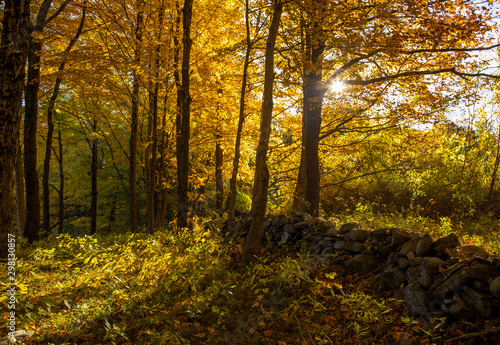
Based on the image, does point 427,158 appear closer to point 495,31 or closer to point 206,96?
point 495,31

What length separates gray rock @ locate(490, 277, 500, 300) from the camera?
9.99ft

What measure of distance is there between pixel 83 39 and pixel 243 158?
26.5ft

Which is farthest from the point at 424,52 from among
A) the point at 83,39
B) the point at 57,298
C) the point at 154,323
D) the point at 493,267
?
the point at 83,39

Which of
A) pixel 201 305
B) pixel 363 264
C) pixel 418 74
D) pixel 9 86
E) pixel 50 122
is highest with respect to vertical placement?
pixel 418 74

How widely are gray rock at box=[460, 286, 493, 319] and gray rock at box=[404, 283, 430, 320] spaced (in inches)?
16.2

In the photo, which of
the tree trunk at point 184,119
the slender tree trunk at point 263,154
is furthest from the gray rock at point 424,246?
the tree trunk at point 184,119

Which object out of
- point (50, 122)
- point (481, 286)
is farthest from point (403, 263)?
point (50, 122)

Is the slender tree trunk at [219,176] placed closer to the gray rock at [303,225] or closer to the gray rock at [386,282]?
the gray rock at [303,225]

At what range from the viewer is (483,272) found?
326 centimetres

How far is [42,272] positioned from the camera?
526 cm

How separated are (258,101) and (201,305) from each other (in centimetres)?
945

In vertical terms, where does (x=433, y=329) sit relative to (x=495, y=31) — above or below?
below

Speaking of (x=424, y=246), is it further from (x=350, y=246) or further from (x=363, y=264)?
(x=350, y=246)

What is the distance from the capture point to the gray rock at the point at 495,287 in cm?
304
